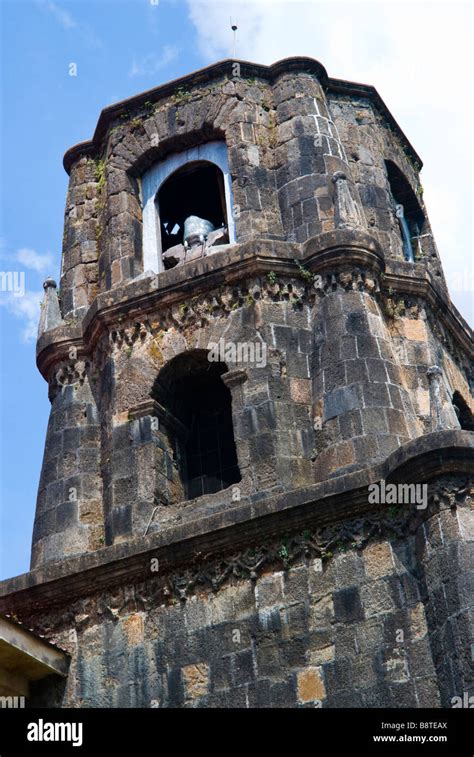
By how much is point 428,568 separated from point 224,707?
2541mm

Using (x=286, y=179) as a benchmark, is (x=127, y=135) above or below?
above

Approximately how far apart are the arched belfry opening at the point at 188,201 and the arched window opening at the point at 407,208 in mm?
2599

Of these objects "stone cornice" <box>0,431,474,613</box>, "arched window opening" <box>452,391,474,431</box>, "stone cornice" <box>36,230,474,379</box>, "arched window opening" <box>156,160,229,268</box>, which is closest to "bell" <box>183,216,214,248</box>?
"arched window opening" <box>156,160,229,268</box>

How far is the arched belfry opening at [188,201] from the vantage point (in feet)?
67.3

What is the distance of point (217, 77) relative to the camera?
66.7 ft

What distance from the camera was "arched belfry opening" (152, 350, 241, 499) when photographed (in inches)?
689

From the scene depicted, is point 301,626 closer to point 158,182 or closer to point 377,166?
point 158,182

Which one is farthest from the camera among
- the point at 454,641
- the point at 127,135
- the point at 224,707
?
the point at 127,135

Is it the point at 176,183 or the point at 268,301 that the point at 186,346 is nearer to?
the point at 268,301

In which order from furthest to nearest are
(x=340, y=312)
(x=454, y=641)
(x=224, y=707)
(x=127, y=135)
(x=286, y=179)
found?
(x=127, y=135), (x=286, y=179), (x=340, y=312), (x=224, y=707), (x=454, y=641)

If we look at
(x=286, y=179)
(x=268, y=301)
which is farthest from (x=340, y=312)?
(x=286, y=179)

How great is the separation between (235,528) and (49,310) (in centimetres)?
546

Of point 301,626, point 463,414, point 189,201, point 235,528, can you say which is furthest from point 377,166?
point 301,626

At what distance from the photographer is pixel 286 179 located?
19.1 meters
